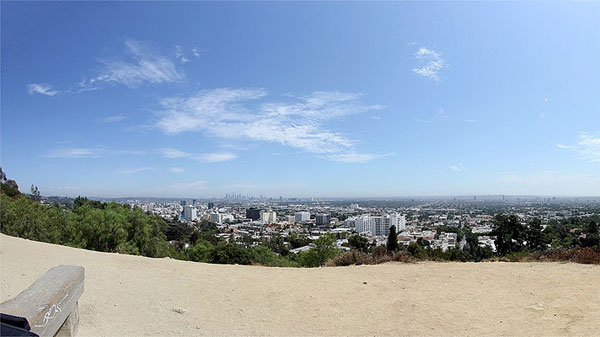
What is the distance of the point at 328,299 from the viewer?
5.98 m

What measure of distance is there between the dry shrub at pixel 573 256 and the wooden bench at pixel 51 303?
11.9m

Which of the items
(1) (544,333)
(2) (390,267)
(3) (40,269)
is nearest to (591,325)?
(1) (544,333)

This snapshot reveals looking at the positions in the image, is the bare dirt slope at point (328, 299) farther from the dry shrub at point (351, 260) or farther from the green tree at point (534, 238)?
the green tree at point (534, 238)

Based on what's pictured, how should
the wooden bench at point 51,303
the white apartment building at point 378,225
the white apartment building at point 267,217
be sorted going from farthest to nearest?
the white apartment building at point 267,217 < the white apartment building at point 378,225 < the wooden bench at point 51,303

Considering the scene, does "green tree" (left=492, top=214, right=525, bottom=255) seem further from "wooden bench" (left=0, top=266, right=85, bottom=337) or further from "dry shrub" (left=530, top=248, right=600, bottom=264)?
"wooden bench" (left=0, top=266, right=85, bottom=337)

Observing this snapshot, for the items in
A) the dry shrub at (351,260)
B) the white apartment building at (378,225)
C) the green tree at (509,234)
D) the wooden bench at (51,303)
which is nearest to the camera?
the wooden bench at (51,303)

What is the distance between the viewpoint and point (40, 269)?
24.6 ft

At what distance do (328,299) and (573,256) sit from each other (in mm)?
8383

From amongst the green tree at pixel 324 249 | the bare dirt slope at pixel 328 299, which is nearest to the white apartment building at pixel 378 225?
the green tree at pixel 324 249

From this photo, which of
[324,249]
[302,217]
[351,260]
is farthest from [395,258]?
[302,217]

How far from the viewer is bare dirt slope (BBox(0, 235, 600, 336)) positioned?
14.8 ft

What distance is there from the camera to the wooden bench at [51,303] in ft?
8.68

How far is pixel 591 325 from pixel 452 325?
6.04 ft

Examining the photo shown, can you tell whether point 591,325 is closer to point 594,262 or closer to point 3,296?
point 594,262
